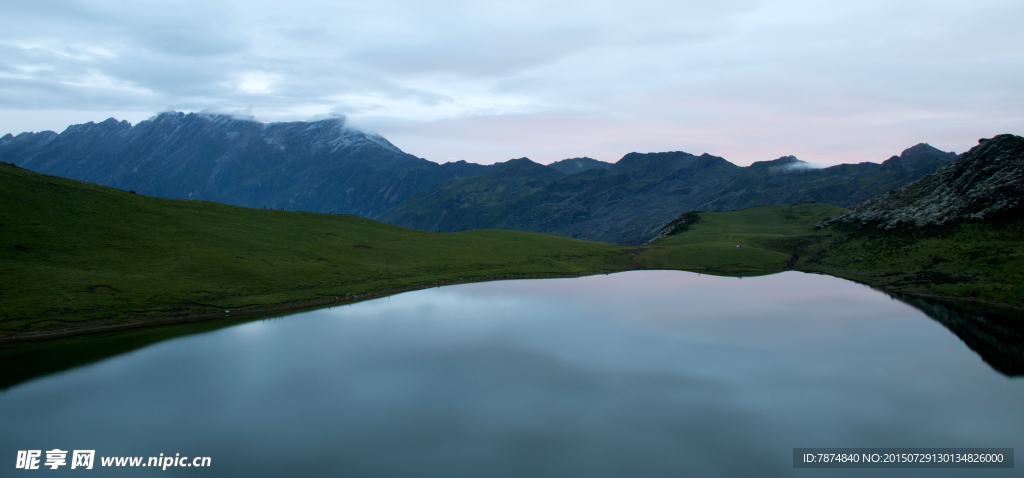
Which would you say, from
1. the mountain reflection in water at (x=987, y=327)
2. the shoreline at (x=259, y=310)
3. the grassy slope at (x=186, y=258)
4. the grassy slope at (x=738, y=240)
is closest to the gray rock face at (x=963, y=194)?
the grassy slope at (x=738, y=240)

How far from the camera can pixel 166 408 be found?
32.5 m

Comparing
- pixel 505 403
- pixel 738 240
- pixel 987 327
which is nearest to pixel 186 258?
pixel 505 403

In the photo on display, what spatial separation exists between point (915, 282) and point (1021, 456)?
226 feet

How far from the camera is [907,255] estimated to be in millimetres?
95625

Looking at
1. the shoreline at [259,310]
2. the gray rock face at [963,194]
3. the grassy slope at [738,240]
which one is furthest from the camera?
the grassy slope at [738,240]

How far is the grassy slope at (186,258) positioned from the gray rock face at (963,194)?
63.6 metres

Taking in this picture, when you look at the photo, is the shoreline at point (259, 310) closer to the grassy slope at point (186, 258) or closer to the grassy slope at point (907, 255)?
the grassy slope at point (186, 258)

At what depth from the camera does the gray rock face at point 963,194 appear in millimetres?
100938

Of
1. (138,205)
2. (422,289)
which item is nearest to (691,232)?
(422,289)

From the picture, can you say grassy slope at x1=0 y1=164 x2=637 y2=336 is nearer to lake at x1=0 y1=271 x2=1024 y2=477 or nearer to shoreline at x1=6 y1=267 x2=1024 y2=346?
shoreline at x1=6 y1=267 x2=1024 y2=346

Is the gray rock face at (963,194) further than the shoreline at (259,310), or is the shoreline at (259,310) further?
the gray rock face at (963,194)

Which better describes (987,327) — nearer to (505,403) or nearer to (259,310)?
(505,403)

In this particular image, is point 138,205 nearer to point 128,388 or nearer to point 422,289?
point 422,289

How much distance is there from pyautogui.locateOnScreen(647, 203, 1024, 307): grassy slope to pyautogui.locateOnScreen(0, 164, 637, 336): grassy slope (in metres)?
35.5
